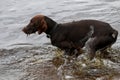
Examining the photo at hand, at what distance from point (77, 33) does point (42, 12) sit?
5.64 meters

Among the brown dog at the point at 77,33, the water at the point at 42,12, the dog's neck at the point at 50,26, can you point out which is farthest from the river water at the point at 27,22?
the dog's neck at the point at 50,26

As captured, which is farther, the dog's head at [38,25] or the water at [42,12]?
the water at [42,12]

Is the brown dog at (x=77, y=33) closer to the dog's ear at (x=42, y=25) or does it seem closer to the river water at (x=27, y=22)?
the dog's ear at (x=42, y=25)

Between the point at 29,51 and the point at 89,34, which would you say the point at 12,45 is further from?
the point at 89,34

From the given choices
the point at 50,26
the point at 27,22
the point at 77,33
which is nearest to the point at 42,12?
the point at 27,22

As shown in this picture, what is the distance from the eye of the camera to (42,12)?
1457 cm

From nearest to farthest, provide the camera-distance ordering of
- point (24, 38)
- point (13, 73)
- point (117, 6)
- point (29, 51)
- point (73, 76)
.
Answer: point (73, 76) < point (13, 73) < point (29, 51) < point (24, 38) < point (117, 6)

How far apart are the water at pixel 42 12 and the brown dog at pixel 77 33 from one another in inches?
99.0

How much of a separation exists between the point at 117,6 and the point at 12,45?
4.72 metres

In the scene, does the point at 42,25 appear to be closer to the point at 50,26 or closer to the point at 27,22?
the point at 50,26

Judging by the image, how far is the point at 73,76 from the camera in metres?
8.75

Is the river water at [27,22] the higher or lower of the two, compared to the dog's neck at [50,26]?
lower

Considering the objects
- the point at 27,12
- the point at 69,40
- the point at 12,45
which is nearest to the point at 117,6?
the point at 27,12

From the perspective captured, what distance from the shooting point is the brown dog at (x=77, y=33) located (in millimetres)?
8742
